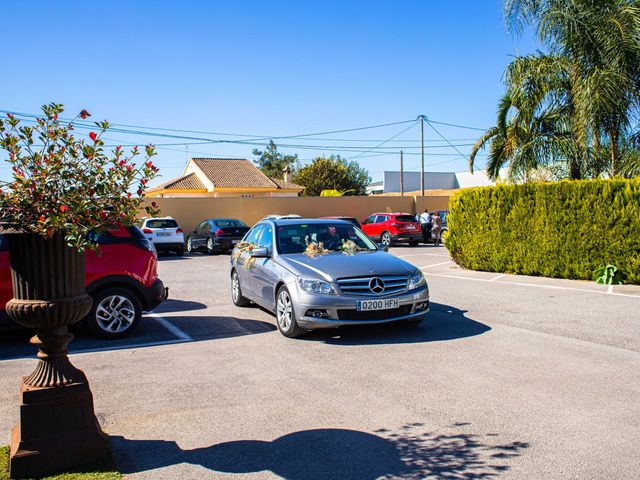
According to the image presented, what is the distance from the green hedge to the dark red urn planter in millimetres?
11395

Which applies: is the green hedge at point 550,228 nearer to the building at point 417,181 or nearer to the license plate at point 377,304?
the license plate at point 377,304

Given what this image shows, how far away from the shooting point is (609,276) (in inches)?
492

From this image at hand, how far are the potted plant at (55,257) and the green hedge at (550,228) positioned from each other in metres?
11.2

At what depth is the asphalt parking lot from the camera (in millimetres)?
3936

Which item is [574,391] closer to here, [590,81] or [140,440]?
[140,440]

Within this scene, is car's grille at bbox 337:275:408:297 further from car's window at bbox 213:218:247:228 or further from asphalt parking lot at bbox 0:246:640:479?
car's window at bbox 213:218:247:228

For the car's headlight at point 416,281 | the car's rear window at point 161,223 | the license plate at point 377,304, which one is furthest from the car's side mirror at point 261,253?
the car's rear window at point 161,223

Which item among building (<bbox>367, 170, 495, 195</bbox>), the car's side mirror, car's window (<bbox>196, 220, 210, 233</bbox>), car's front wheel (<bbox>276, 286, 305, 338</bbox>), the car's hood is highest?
building (<bbox>367, 170, 495, 195</bbox>)

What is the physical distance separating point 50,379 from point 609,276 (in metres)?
11.7

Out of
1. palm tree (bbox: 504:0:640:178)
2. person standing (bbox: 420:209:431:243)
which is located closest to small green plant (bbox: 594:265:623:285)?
palm tree (bbox: 504:0:640:178)

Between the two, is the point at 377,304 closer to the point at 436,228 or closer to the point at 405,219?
the point at 405,219

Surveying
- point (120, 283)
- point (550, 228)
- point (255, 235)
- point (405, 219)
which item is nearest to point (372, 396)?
point (120, 283)

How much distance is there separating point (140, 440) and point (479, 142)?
1855 centimetres

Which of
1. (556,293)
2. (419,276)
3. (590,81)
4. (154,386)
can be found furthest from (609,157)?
(154,386)
